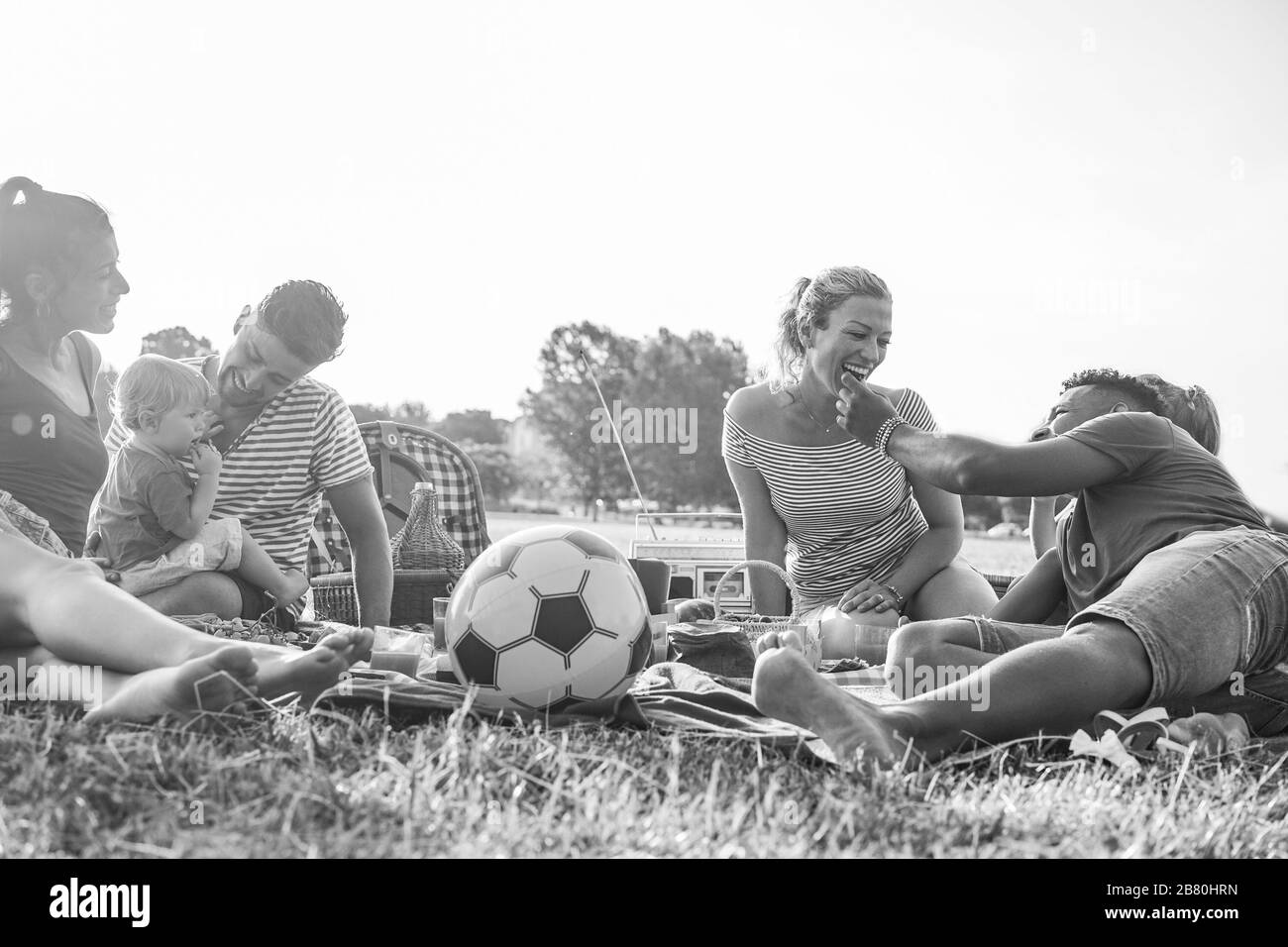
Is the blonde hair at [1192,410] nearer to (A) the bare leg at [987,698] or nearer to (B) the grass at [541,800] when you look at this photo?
(A) the bare leg at [987,698]

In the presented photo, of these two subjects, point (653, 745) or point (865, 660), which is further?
point (865, 660)

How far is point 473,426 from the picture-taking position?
6988cm

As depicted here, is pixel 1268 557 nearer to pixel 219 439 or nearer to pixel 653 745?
pixel 653 745

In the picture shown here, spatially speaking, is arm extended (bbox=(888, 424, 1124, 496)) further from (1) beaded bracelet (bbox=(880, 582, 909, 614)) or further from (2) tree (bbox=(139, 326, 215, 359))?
(2) tree (bbox=(139, 326, 215, 359))

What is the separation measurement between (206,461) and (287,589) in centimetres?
60

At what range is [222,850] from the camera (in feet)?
5.29

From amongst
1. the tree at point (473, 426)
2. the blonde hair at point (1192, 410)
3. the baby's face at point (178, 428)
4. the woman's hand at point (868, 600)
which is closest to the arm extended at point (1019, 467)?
the blonde hair at point (1192, 410)

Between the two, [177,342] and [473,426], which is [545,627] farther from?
[473,426]

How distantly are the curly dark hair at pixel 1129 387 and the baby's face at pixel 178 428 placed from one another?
3.19m

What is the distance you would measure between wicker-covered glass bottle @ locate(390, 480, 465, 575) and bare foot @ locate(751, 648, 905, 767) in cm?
290

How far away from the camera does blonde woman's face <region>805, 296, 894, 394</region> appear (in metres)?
4.52

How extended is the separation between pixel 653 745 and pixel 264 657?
3.21 ft

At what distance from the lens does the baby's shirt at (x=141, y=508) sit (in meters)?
3.92

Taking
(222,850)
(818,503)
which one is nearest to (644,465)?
(818,503)
